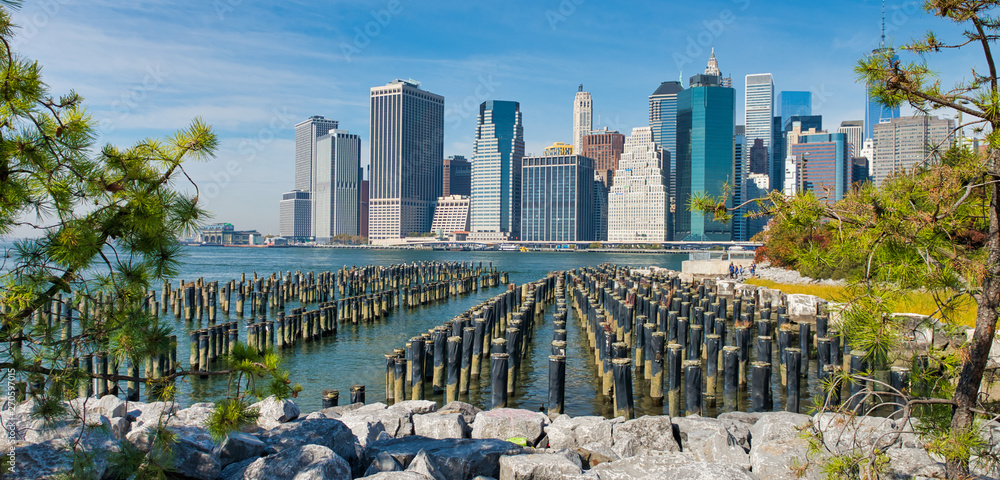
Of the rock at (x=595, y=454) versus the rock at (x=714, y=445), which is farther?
the rock at (x=595, y=454)

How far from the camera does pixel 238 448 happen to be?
8289 mm

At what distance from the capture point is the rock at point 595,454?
32.1ft

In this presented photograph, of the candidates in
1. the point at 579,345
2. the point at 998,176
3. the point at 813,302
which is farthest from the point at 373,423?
the point at 813,302

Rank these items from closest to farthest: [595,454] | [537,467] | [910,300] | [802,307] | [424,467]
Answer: [910,300] < [424,467] < [537,467] < [595,454] < [802,307]

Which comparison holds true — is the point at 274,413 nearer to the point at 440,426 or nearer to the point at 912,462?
the point at 440,426

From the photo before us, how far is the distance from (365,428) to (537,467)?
11.4ft

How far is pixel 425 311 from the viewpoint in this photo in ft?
130

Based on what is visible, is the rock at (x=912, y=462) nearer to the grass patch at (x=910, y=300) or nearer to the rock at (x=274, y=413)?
the grass patch at (x=910, y=300)

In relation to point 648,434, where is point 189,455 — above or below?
above

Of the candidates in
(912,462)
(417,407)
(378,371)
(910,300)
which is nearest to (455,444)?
(417,407)

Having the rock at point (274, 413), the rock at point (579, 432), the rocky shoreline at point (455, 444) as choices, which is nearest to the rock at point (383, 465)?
the rocky shoreline at point (455, 444)

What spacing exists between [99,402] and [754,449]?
10246 millimetres

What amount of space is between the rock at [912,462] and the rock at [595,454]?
3.68 meters

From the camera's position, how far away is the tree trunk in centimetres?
493
